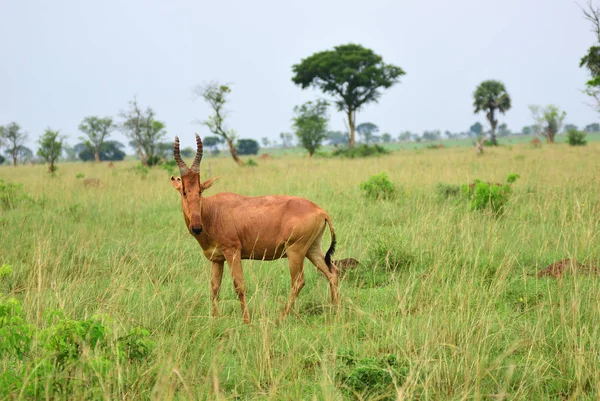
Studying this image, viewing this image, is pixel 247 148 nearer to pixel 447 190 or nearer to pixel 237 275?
pixel 447 190

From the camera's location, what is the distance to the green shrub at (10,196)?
998 cm

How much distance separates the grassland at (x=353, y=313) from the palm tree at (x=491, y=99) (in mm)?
37252

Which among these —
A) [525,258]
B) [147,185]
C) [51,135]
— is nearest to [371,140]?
[51,135]

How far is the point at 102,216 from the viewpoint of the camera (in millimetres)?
8984

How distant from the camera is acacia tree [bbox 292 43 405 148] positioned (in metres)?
34.6

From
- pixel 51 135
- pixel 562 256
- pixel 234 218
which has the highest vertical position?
pixel 51 135

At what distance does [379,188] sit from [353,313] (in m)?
5.84

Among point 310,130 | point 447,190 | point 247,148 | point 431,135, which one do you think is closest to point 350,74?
point 310,130

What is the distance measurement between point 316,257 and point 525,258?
2.57m

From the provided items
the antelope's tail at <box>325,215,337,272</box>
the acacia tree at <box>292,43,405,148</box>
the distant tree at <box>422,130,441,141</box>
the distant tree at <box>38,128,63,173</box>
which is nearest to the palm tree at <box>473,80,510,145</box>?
the acacia tree at <box>292,43,405,148</box>

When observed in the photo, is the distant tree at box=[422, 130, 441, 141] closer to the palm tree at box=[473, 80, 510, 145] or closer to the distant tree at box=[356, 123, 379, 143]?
the distant tree at box=[356, 123, 379, 143]

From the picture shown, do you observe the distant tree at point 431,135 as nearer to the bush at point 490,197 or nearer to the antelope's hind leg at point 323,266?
the bush at point 490,197

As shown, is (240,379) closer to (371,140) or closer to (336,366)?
(336,366)

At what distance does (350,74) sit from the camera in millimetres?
34250
